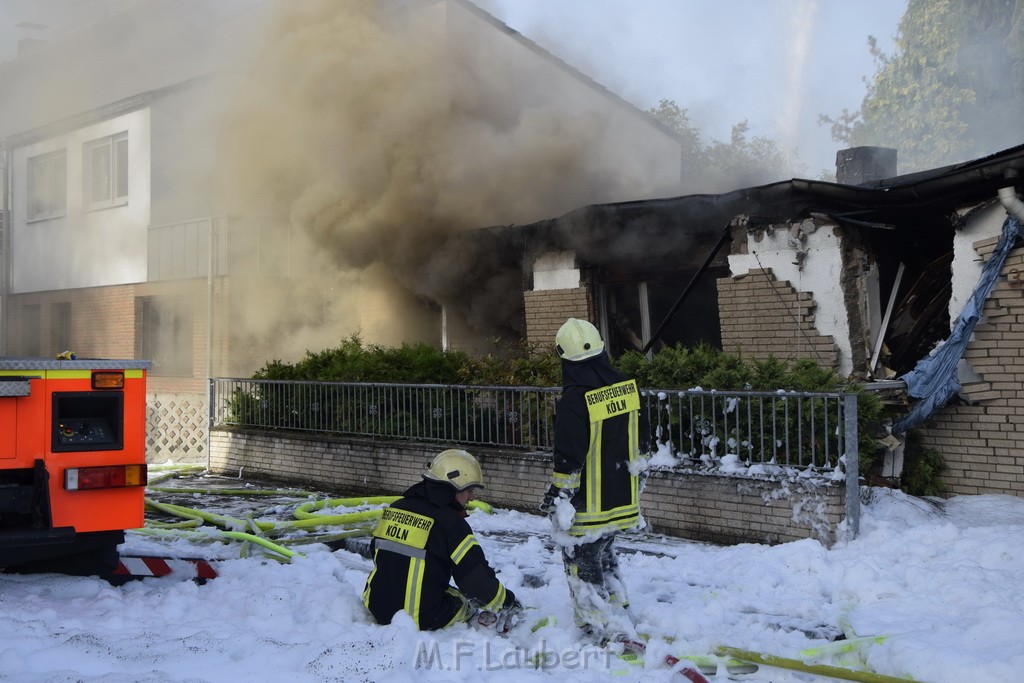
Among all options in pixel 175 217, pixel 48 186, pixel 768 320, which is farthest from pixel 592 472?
pixel 48 186

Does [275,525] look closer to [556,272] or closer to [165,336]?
[556,272]

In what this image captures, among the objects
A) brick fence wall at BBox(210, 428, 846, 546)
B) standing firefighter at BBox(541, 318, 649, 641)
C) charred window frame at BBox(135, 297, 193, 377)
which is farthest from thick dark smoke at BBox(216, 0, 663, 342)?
standing firefighter at BBox(541, 318, 649, 641)

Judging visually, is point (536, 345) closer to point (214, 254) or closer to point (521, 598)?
point (521, 598)

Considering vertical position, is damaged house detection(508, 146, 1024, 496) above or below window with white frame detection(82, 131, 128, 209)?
below

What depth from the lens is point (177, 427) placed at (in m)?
15.1

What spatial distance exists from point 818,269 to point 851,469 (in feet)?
10.4

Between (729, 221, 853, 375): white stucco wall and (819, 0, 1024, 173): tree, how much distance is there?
20.0 m

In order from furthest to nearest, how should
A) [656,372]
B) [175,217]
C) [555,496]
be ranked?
[175,217]
[656,372]
[555,496]

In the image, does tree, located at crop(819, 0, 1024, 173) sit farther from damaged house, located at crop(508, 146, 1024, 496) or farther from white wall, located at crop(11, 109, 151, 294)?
white wall, located at crop(11, 109, 151, 294)

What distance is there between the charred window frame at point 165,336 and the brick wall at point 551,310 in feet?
31.7

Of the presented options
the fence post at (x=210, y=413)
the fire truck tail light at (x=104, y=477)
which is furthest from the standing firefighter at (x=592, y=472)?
the fence post at (x=210, y=413)

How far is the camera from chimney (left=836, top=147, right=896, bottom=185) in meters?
11.9

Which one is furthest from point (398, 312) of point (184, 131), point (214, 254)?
point (184, 131)

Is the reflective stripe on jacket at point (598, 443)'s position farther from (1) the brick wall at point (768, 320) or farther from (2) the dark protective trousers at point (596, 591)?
(1) the brick wall at point (768, 320)
